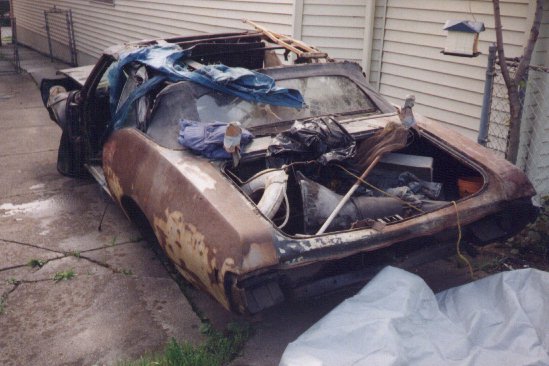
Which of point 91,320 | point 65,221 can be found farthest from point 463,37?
point 65,221

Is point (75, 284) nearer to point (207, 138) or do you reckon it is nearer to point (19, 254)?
point (19, 254)

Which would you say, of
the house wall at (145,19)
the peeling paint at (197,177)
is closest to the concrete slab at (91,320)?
the peeling paint at (197,177)

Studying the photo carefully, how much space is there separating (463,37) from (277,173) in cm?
236

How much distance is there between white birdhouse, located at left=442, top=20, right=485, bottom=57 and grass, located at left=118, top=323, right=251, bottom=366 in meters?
2.99

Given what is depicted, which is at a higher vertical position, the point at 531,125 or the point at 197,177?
the point at 531,125

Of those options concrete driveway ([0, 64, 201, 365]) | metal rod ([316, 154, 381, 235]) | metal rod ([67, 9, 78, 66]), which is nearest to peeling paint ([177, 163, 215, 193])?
metal rod ([316, 154, 381, 235])

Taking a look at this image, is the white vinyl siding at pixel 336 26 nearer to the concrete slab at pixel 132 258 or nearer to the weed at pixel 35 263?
the concrete slab at pixel 132 258

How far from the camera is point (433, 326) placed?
308 centimetres

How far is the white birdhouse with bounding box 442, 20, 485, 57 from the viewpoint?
4.86m

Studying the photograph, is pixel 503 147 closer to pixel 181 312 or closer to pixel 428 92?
pixel 428 92

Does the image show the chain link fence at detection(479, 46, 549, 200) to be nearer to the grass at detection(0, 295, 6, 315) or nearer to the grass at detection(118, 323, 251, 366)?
the grass at detection(118, 323, 251, 366)

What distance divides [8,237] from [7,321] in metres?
1.51

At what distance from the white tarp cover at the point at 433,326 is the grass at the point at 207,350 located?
0.73m

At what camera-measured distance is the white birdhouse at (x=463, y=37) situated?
15.9ft
